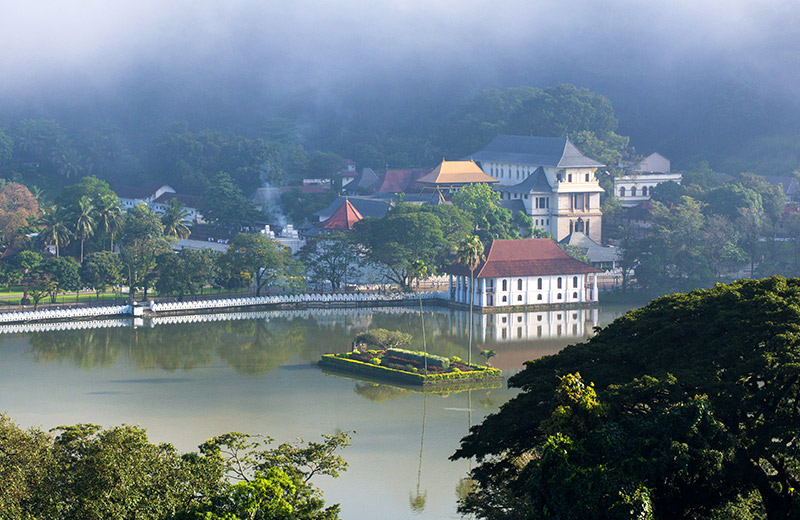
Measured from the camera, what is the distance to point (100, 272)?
185 feet

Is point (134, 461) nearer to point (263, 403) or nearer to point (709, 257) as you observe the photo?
point (263, 403)

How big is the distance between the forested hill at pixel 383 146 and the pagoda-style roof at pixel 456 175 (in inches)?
280

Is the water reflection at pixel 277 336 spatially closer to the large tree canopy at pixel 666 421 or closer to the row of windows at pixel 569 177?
the large tree canopy at pixel 666 421

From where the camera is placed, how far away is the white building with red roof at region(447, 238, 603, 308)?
54.5 meters

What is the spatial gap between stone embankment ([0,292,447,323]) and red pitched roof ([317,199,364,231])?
7.50 metres

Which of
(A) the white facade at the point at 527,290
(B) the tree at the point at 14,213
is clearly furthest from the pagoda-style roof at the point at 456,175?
(B) the tree at the point at 14,213

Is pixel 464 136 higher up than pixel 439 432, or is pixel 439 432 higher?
pixel 464 136

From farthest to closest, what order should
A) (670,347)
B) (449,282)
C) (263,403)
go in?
(449,282)
(263,403)
(670,347)

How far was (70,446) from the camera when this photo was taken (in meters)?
22.8

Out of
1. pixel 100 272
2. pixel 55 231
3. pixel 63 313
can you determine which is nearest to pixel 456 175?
pixel 55 231

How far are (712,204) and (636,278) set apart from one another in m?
11.3

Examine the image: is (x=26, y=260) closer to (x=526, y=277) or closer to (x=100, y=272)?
(x=100, y=272)

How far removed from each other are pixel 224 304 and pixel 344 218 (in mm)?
10791

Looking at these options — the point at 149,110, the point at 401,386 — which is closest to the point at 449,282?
the point at 401,386
